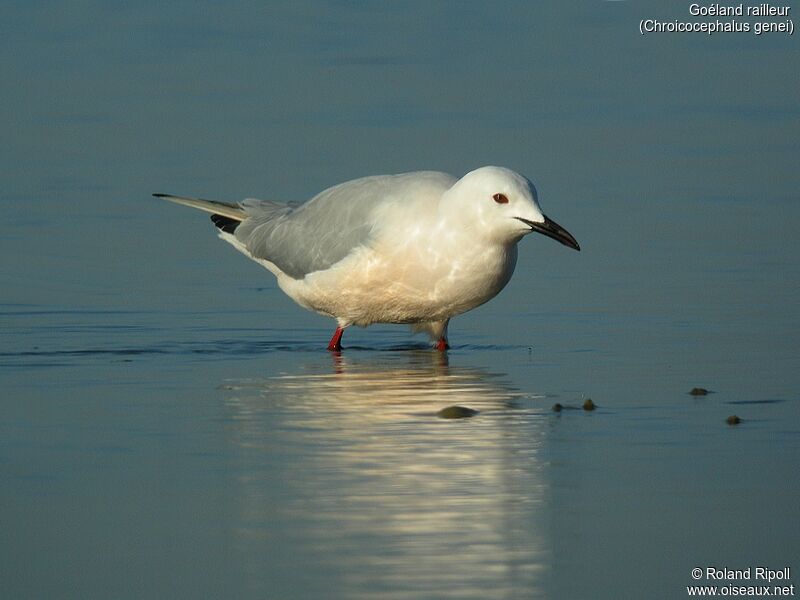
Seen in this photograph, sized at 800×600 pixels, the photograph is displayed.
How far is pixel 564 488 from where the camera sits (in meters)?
7.45

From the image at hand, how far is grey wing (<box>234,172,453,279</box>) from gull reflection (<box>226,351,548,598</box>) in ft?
5.66

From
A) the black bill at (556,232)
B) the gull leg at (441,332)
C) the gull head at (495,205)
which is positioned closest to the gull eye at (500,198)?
the gull head at (495,205)

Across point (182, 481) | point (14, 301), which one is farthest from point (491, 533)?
point (14, 301)

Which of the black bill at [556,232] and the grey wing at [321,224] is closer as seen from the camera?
the black bill at [556,232]

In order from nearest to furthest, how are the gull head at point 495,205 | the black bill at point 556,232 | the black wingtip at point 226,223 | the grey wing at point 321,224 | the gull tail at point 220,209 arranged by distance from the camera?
1. the black bill at point 556,232
2. the gull head at point 495,205
3. the grey wing at point 321,224
4. the gull tail at point 220,209
5. the black wingtip at point 226,223

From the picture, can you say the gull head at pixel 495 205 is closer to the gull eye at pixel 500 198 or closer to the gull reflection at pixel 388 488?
the gull eye at pixel 500 198

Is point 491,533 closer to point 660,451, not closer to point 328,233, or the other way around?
point 660,451

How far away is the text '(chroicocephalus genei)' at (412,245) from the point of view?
36.1ft

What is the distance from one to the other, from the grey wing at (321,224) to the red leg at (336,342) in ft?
1.38

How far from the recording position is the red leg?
11727 millimetres

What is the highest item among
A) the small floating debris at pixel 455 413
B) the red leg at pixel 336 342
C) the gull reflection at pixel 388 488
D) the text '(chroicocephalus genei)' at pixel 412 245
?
the text '(chroicocephalus genei)' at pixel 412 245

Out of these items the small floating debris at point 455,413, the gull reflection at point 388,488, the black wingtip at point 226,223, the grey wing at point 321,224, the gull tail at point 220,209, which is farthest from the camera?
the black wingtip at point 226,223

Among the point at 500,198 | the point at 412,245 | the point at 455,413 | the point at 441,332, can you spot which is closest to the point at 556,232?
the point at 500,198

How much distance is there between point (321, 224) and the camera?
1227cm
